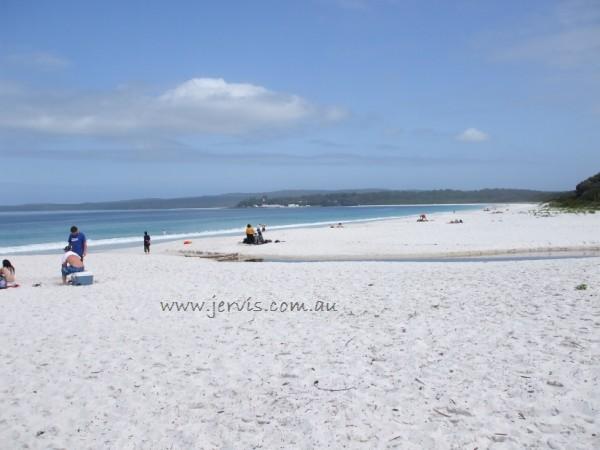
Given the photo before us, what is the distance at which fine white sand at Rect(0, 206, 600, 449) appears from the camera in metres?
4.33

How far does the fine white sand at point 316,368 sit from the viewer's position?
433 centimetres

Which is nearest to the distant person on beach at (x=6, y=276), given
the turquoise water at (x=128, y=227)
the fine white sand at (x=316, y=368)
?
the fine white sand at (x=316, y=368)

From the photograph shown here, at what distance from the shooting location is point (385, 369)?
18.7 feet

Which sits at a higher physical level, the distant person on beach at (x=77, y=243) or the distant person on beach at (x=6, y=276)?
the distant person on beach at (x=77, y=243)

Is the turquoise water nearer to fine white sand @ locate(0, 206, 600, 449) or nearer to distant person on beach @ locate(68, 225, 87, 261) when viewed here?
distant person on beach @ locate(68, 225, 87, 261)

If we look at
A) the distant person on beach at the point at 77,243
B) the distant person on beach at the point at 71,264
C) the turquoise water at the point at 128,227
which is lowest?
the turquoise water at the point at 128,227

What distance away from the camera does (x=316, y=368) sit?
5.85 meters

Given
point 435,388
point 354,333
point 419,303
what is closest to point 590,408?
point 435,388

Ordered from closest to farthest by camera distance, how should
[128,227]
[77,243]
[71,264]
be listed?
[71,264]
[77,243]
[128,227]

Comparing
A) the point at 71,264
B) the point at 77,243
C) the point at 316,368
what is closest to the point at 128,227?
the point at 77,243

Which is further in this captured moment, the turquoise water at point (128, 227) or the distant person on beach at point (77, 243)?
the turquoise water at point (128, 227)

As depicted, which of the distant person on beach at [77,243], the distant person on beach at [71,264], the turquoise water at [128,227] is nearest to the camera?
the distant person on beach at [71,264]

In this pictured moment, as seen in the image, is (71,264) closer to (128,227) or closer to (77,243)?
(77,243)

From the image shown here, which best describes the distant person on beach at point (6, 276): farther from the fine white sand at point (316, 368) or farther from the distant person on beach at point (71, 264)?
the fine white sand at point (316, 368)
